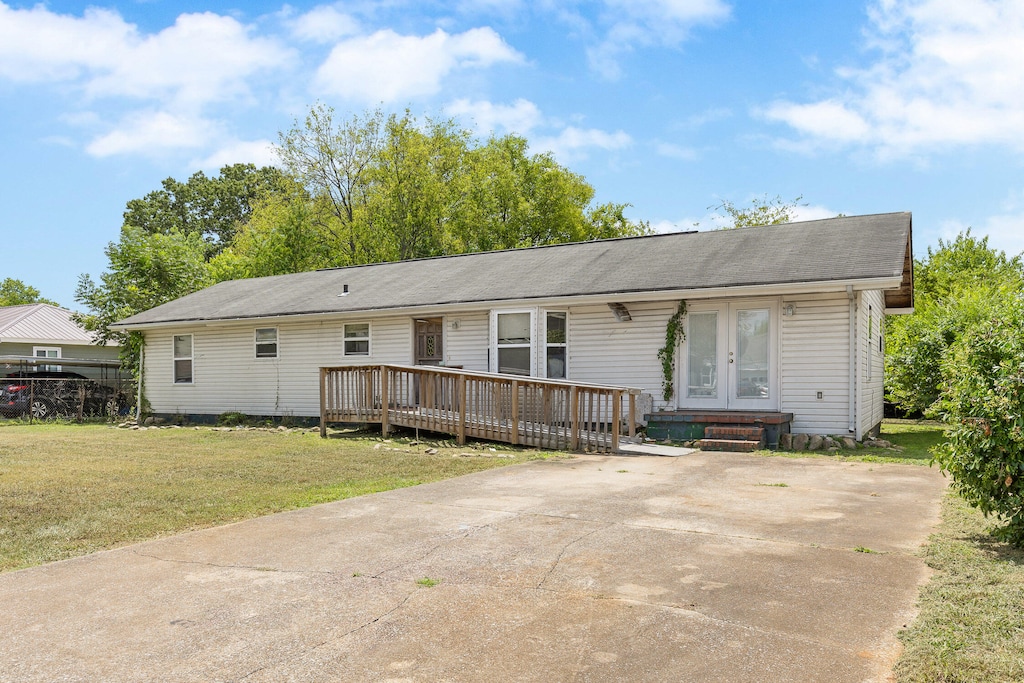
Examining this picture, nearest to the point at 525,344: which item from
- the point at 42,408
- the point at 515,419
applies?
the point at 515,419

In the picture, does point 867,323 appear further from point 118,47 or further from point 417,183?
point 417,183

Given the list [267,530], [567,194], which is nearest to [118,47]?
[267,530]

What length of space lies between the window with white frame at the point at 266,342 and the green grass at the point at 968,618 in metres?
16.1

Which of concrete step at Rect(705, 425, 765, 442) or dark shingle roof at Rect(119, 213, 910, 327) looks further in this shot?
dark shingle roof at Rect(119, 213, 910, 327)

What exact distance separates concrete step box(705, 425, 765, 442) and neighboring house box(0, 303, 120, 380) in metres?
24.0

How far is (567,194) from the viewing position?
131 feet

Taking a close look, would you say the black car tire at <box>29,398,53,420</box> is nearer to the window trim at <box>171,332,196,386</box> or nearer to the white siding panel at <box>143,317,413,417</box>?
the white siding panel at <box>143,317,413,417</box>

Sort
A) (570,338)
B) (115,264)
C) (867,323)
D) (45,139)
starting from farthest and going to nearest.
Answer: (115,264) < (45,139) < (570,338) < (867,323)

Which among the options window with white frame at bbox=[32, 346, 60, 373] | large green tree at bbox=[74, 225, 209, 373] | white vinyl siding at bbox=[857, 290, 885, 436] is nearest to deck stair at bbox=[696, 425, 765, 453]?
white vinyl siding at bbox=[857, 290, 885, 436]

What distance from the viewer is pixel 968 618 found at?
370cm

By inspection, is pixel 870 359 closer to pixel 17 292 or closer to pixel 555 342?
pixel 555 342

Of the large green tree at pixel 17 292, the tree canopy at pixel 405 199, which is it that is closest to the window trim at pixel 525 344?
the tree canopy at pixel 405 199

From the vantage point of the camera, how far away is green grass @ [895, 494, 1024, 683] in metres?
3.11

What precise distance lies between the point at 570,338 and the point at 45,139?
1627 centimetres
